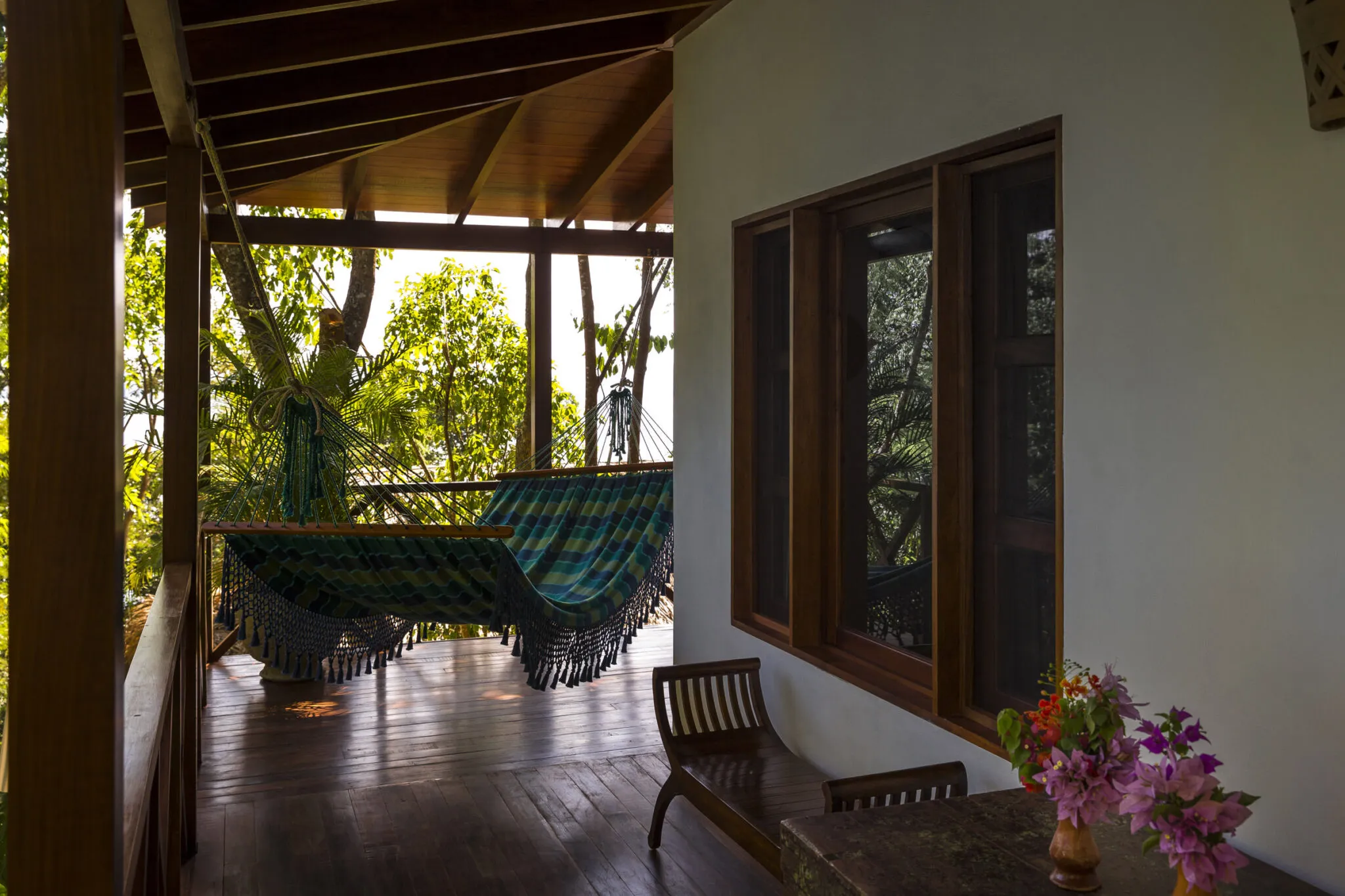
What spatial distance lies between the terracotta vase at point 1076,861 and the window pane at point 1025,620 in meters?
0.67

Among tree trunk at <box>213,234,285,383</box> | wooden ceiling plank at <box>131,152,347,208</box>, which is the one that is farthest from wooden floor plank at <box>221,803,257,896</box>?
tree trunk at <box>213,234,285,383</box>

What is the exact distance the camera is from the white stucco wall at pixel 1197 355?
1.55 meters

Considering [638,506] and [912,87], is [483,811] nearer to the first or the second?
[638,506]

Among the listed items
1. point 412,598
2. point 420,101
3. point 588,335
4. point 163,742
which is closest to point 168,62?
point 163,742

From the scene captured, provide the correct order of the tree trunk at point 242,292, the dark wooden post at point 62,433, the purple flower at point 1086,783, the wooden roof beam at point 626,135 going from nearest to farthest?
the dark wooden post at point 62,433 → the purple flower at point 1086,783 → the wooden roof beam at point 626,135 → the tree trunk at point 242,292

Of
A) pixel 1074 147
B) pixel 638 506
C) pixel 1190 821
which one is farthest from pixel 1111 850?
pixel 638 506

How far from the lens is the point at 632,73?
4.23 m

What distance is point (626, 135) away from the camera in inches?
180

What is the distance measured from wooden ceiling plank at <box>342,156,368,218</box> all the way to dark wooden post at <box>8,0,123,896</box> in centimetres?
366

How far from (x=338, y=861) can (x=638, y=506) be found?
1.64 m

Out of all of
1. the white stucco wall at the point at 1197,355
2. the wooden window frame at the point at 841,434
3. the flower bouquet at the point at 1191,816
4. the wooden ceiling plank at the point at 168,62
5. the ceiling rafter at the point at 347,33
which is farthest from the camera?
the ceiling rafter at the point at 347,33

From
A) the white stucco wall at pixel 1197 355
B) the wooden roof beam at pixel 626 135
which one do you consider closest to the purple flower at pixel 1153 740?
the white stucco wall at pixel 1197 355

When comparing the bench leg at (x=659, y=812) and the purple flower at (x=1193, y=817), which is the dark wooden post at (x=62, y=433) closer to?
the purple flower at (x=1193, y=817)

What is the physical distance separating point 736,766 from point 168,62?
2114mm
